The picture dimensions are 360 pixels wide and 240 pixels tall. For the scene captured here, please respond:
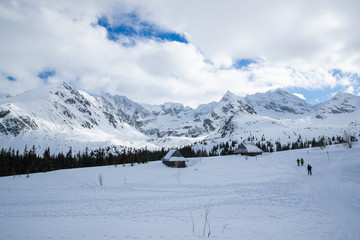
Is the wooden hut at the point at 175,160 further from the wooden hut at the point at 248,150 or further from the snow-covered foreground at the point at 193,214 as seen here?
the snow-covered foreground at the point at 193,214

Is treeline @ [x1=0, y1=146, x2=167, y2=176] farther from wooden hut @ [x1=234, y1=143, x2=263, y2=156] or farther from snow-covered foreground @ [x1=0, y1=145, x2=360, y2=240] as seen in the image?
wooden hut @ [x1=234, y1=143, x2=263, y2=156]

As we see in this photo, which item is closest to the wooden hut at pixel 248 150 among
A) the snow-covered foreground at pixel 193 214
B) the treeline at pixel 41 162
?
the treeline at pixel 41 162

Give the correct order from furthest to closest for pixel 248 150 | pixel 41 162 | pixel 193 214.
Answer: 1. pixel 248 150
2. pixel 41 162
3. pixel 193 214

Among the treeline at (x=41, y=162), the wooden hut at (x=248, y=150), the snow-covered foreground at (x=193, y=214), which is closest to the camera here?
the snow-covered foreground at (x=193, y=214)

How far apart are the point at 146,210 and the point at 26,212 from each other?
11112 millimetres

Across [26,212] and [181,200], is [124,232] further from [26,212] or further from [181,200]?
[26,212]

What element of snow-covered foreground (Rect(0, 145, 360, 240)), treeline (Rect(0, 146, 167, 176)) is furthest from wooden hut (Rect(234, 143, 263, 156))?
snow-covered foreground (Rect(0, 145, 360, 240))

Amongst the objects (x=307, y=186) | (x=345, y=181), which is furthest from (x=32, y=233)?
(x=345, y=181)

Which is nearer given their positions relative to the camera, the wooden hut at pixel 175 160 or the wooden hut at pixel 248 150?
the wooden hut at pixel 175 160

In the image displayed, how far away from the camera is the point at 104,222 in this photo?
1398 cm

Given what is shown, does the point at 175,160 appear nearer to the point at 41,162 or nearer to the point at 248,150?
the point at 248,150

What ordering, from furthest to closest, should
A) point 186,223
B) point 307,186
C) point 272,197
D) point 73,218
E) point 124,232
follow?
point 307,186
point 272,197
point 73,218
point 186,223
point 124,232

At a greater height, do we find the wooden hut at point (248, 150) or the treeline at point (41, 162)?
the wooden hut at point (248, 150)

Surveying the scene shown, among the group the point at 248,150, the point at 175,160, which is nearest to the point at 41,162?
the point at 175,160
